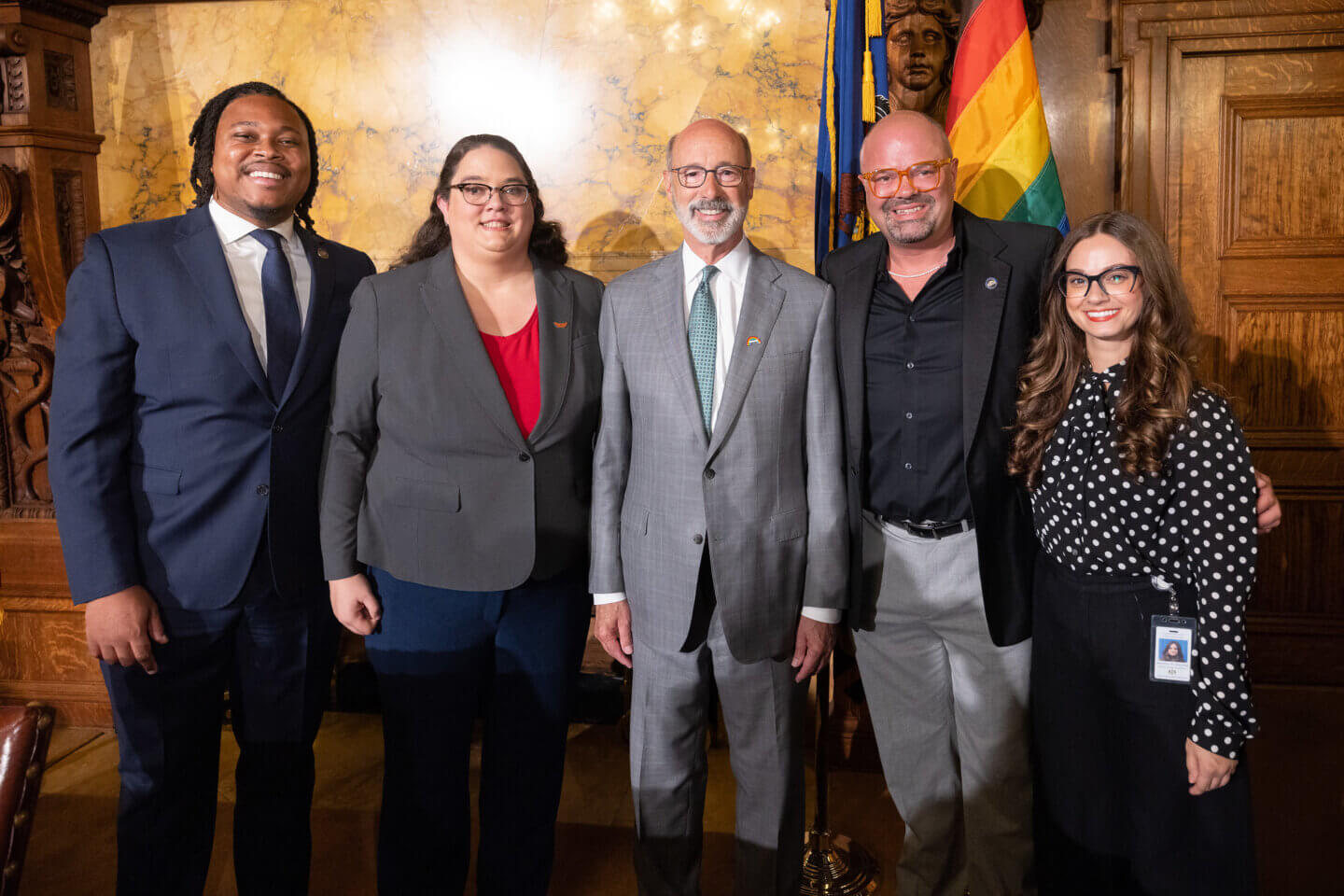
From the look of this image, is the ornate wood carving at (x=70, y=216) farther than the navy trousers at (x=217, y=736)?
Yes

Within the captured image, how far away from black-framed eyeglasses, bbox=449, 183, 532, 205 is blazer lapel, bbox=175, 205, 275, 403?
0.54 m

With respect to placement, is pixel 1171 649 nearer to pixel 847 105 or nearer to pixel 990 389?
pixel 990 389

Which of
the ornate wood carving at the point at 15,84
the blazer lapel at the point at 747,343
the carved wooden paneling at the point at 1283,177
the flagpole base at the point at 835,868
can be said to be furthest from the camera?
the carved wooden paneling at the point at 1283,177

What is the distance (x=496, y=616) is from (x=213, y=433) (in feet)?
2.38

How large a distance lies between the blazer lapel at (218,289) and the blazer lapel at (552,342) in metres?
0.60

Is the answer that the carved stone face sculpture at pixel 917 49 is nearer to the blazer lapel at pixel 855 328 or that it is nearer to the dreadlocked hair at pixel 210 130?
the blazer lapel at pixel 855 328

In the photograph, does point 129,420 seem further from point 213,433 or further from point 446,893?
point 446,893

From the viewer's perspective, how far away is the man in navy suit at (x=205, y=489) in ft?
6.35

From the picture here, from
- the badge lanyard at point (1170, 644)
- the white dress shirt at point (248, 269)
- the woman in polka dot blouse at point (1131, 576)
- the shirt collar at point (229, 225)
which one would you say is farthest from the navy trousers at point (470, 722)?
the badge lanyard at point (1170, 644)

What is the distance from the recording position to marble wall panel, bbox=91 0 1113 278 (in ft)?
10.7

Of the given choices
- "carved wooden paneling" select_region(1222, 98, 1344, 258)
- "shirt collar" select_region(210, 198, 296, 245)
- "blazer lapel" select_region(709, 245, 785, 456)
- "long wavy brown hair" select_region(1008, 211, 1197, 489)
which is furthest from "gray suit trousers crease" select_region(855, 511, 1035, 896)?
"carved wooden paneling" select_region(1222, 98, 1344, 258)

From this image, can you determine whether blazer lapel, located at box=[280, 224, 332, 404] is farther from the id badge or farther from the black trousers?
the id badge

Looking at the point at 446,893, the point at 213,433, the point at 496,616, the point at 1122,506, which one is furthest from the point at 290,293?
the point at 1122,506

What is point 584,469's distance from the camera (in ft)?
6.81
